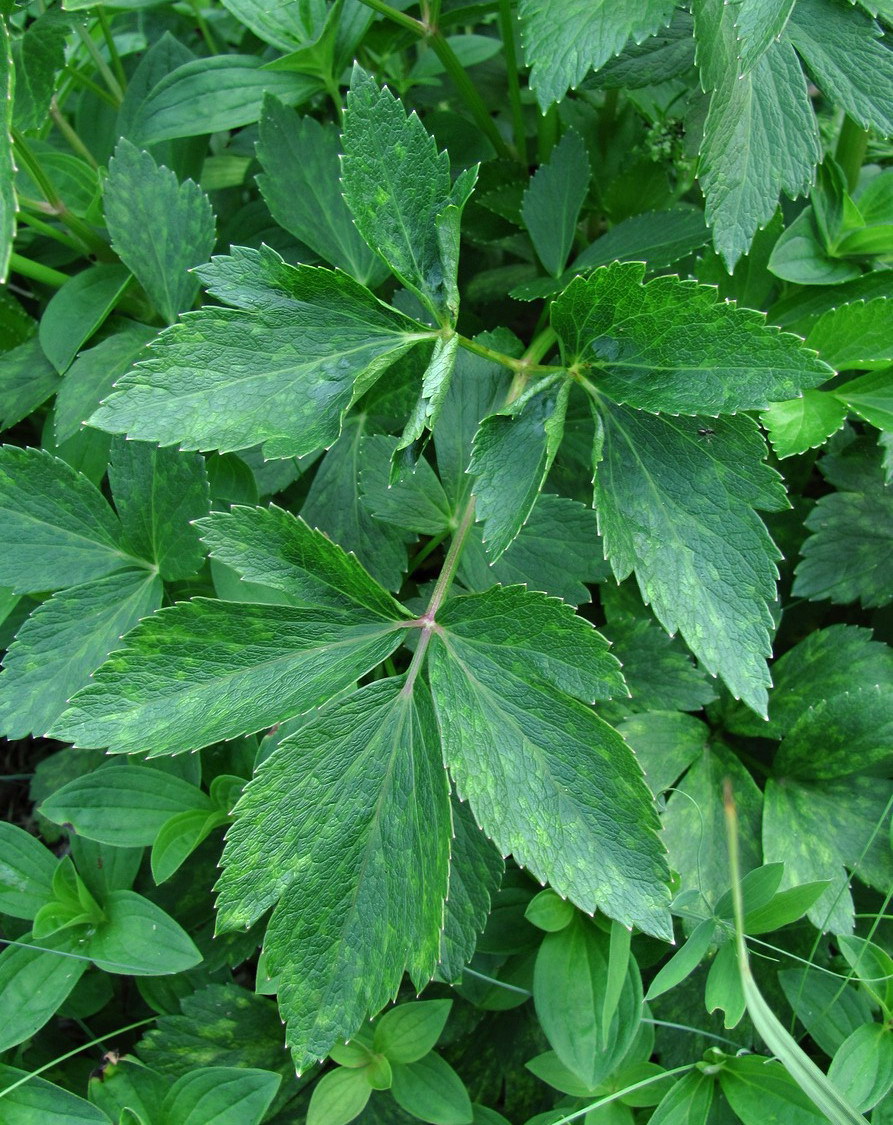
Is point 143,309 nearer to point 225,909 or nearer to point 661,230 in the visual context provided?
point 661,230

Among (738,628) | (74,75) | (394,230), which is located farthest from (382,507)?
(74,75)

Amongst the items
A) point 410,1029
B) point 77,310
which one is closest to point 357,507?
point 77,310

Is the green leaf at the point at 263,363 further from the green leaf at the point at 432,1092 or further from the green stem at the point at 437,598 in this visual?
the green leaf at the point at 432,1092

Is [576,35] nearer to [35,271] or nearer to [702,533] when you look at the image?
[702,533]

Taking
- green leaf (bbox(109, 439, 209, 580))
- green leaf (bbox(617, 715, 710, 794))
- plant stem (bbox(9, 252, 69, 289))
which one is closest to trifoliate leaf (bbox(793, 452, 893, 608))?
green leaf (bbox(617, 715, 710, 794))

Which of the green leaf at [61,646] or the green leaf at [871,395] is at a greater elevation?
the green leaf at [871,395]

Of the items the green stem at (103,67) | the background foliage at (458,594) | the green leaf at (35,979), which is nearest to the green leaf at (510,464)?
the background foliage at (458,594)

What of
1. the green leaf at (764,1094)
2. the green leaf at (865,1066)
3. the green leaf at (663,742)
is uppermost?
the green leaf at (663,742)
